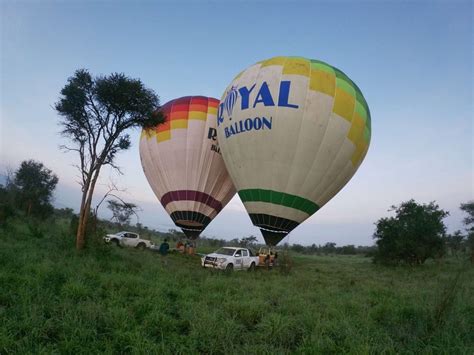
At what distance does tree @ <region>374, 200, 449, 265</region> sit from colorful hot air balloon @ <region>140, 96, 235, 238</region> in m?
13.7

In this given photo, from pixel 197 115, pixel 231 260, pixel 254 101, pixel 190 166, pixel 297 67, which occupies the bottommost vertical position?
pixel 231 260

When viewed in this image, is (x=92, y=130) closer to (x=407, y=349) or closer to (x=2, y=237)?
(x=2, y=237)

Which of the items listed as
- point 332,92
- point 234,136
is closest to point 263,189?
point 234,136

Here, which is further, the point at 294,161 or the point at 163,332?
the point at 294,161

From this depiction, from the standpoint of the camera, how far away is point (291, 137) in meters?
15.4

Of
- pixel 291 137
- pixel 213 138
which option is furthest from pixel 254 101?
pixel 213 138

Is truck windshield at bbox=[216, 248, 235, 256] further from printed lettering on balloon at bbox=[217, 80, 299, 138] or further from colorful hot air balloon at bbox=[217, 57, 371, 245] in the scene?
printed lettering on balloon at bbox=[217, 80, 299, 138]

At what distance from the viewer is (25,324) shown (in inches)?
209

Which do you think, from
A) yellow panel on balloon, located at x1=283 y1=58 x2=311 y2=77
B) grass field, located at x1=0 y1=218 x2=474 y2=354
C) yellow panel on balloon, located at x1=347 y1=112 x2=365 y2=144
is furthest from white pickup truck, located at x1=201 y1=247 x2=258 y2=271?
yellow panel on balloon, located at x1=283 y1=58 x2=311 y2=77

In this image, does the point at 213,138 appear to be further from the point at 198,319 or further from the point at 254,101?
the point at 198,319

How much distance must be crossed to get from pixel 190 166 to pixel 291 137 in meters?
7.95

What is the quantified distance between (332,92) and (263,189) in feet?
19.4

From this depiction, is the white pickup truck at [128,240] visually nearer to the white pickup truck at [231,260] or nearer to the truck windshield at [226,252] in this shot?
the white pickup truck at [231,260]

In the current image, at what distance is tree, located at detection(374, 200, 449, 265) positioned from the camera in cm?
2456
